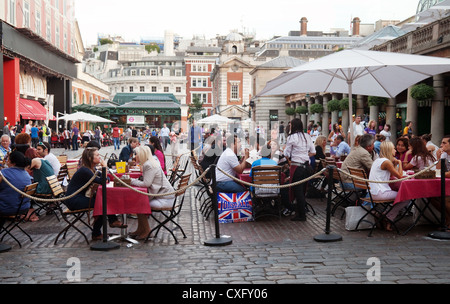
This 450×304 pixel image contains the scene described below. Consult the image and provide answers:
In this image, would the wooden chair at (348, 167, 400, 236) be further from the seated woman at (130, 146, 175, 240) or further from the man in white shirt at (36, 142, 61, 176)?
the man in white shirt at (36, 142, 61, 176)

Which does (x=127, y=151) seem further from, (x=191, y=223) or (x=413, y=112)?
(x=413, y=112)

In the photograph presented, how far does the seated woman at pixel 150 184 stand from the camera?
7332mm

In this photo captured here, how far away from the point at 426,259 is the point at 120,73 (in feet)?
364

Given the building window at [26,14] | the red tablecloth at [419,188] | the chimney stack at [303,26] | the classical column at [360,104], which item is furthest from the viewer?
the chimney stack at [303,26]

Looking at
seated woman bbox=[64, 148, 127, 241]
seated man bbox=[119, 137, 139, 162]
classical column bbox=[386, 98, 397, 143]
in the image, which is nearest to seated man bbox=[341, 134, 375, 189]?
seated woman bbox=[64, 148, 127, 241]

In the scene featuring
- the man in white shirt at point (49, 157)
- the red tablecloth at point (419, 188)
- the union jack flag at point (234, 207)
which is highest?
the man in white shirt at point (49, 157)

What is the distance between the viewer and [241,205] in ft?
28.7

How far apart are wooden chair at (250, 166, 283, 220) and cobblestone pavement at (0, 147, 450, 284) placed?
2.18ft

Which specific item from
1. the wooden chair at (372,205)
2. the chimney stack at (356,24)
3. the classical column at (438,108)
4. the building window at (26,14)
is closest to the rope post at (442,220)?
the wooden chair at (372,205)

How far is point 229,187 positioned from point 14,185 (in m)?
3.69

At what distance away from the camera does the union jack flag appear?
8664 millimetres

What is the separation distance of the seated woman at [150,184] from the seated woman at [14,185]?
5.66 ft

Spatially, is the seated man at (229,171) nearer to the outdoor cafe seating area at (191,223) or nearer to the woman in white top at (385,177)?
the outdoor cafe seating area at (191,223)

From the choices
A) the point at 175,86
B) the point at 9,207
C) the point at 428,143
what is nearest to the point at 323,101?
the point at 428,143
